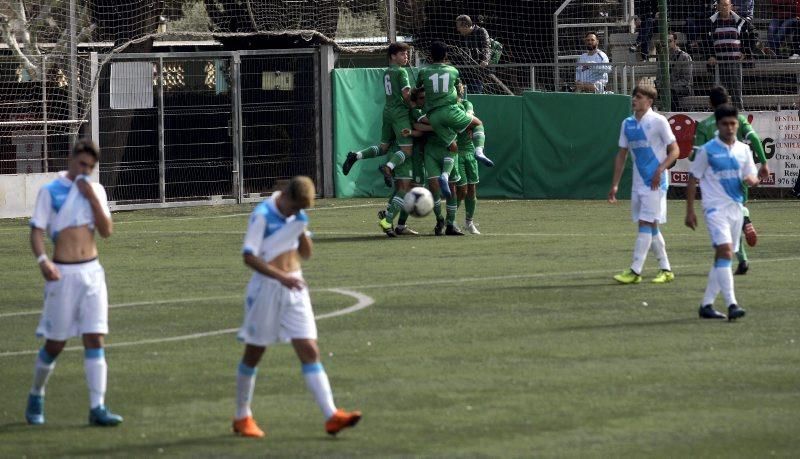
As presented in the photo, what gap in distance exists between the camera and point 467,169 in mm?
21906

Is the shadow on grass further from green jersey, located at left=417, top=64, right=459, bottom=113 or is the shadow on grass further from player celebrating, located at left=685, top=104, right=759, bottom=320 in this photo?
green jersey, located at left=417, top=64, right=459, bottom=113

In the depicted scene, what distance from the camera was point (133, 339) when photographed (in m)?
13.4

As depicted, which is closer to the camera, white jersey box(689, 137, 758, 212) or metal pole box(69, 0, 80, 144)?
white jersey box(689, 137, 758, 212)

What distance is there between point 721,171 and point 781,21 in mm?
17556

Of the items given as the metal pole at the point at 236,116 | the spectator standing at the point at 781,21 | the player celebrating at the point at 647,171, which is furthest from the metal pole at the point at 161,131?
the player celebrating at the point at 647,171

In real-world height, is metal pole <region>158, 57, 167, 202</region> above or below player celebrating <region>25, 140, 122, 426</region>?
above

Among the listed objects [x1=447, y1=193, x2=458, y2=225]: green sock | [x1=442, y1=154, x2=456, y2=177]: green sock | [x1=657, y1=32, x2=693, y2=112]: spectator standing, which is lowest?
[x1=447, y1=193, x2=458, y2=225]: green sock

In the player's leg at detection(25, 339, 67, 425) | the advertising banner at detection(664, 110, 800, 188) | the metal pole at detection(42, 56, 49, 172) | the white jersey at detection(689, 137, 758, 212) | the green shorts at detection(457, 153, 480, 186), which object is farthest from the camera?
the advertising banner at detection(664, 110, 800, 188)

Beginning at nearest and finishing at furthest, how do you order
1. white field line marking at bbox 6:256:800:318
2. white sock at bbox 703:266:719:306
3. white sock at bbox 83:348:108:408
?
A: 1. white sock at bbox 83:348:108:408
2. white sock at bbox 703:266:719:306
3. white field line marking at bbox 6:256:800:318

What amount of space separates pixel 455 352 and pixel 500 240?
895 centimetres

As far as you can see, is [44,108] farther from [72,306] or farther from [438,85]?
[72,306]

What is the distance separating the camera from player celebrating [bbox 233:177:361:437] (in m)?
9.29

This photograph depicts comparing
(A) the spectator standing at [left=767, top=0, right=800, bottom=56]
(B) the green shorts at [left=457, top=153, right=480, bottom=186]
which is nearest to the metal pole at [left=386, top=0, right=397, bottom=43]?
(A) the spectator standing at [left=767, top=0, right=800, bottom=56]

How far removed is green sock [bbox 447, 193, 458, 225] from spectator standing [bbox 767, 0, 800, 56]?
36.1ft
